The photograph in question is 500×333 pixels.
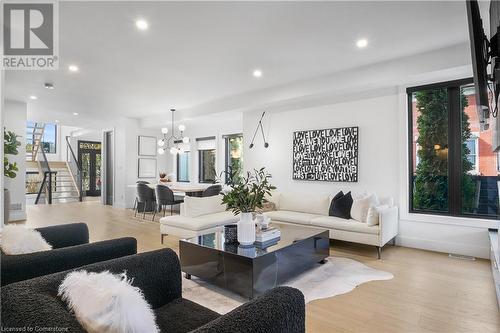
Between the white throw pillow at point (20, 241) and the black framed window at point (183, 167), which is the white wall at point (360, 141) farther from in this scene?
the white throw pillow at point (20, 241)

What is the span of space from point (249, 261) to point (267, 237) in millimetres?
611

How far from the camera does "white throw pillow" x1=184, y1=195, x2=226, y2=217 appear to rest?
14.4ft

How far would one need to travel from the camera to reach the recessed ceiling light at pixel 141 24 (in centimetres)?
303

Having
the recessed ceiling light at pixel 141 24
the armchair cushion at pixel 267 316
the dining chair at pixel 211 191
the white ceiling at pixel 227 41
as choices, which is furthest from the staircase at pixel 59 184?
the armchair cushion at pixel 267 316

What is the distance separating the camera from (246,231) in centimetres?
294

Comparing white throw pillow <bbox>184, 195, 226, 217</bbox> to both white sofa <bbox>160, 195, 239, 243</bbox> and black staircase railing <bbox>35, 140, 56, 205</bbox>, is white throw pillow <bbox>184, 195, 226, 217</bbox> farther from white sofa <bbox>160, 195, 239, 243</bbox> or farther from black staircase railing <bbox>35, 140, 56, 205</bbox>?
black staircase railing <bbox>35, 140, 56, 205</bbox>

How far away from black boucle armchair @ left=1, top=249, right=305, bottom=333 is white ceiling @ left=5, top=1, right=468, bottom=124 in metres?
2.42

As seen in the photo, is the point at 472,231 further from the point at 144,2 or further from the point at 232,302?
the point at 144,2

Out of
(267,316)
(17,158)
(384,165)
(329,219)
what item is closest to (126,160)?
(17,158)

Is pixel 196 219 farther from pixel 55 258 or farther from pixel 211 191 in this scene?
pixel 55 258

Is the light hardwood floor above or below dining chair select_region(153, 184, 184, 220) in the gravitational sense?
below

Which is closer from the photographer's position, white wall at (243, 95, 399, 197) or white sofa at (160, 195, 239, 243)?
white sofa at (160, 195, 239, 243)

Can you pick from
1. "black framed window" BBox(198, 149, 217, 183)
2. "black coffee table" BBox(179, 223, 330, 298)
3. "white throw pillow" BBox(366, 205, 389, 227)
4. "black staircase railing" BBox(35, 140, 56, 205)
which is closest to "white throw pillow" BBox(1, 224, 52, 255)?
"black coffee table" BBox(179, 223, 330, 298)

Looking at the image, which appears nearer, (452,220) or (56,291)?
(56,291)
